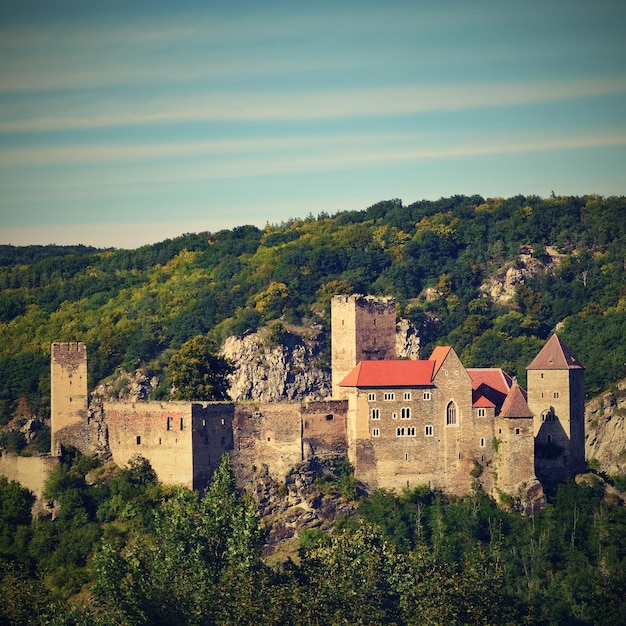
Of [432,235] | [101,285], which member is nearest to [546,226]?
[432,235]

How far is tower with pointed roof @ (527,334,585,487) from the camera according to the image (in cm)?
9156

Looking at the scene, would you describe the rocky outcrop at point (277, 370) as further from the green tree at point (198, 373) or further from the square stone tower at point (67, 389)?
the square stone tower at point (67, 389)

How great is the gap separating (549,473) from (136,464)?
58.6 feet

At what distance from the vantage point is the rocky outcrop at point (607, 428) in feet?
359

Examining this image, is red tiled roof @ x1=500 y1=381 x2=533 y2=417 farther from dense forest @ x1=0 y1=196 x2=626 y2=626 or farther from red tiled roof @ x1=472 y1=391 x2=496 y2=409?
dense forest @ x1=0 y1=196 x2=626 y2=626

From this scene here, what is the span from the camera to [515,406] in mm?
Answer: 89688

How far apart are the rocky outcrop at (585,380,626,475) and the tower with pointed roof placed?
54.5 ft

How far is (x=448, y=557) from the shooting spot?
87.6 metres

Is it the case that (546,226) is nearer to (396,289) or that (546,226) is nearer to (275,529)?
(396,289)

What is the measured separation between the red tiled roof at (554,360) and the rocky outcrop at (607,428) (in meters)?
16.5

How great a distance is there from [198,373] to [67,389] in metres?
6.21

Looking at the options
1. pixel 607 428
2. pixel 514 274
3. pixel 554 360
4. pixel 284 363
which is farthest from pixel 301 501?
pixel 514 274

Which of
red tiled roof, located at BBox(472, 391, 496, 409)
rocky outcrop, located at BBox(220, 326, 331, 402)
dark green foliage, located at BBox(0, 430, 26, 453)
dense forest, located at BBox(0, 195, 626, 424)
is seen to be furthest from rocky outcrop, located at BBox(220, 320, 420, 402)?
red tiled roof, located at BBox(472, 391, 496, 409)

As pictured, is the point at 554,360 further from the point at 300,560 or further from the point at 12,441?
the point at 12,441
